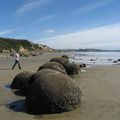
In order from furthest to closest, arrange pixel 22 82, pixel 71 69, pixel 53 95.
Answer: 1. pixel 71 69
2. pixel 22 82
3. pixel 53 95

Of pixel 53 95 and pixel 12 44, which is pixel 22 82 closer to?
pixel 53 95

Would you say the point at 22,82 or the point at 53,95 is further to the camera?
the point at 22,82

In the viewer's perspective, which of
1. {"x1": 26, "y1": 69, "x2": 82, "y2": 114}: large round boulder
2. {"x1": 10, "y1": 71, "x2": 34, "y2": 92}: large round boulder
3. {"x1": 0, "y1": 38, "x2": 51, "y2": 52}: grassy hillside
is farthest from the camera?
{"x1": 0, "y1": 38, "x2": 51, "y2": 52}: grassy hillside

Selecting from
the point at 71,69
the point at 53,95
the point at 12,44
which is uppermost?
the point at 12,44

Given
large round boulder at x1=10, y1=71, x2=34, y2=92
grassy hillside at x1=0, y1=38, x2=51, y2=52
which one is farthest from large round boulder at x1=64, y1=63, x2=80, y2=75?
grassy hillside at x1=0, y1=38, x2=51, y2=52

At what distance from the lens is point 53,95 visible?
8.82 meters

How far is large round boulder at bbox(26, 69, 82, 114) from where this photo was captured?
8859 mm

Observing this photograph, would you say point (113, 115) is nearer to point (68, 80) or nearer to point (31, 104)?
point (68, 80)

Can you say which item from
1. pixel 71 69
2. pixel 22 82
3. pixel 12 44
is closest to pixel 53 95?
pixel 22 82

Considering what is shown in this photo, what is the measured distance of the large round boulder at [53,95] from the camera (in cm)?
886

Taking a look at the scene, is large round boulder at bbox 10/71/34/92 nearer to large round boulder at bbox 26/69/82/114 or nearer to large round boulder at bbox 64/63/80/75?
large round boulder at bbox 26/69/82/114

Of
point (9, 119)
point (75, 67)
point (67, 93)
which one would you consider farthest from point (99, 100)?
point (75, 67)

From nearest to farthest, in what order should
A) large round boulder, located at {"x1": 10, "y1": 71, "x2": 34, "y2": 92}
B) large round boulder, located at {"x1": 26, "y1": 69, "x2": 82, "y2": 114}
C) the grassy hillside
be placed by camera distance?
1. large round boulder, located at {"x1": 26, "y1": 69, "x2": 82, "y2": 114}
2. large round boulder, located at {"x1": 10, "y1": 71, "x2": 34, "y2": 92}
3. the grassy hillside

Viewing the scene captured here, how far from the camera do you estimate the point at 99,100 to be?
10.9 metres
